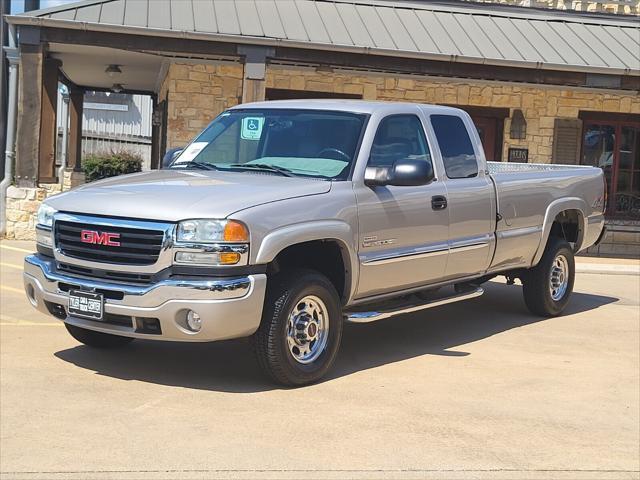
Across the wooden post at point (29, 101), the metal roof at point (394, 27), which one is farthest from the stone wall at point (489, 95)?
the wooden post at point (29, 101)

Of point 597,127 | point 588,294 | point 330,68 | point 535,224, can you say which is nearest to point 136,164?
point 330,68

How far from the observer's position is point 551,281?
917cm

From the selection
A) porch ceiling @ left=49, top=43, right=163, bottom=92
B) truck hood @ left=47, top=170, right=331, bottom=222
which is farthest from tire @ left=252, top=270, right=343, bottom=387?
porch ceiling @ left=49, top=43, right=163, bottom=92

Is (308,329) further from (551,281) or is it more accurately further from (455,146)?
(551,281)

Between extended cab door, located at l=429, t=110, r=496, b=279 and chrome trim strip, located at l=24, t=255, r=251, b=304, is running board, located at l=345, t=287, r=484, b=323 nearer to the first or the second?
extended cab door, located at l=429, t=110, r=496, b=279

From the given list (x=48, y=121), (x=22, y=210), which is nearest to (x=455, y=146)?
(x=22, y=210)

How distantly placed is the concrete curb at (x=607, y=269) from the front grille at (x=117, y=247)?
886 centimetres

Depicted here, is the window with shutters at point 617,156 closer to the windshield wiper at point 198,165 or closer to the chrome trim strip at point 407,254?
the chrome trim strip at point 407,254

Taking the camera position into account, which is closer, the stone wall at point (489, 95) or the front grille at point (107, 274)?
the front grille at point (107, 274)

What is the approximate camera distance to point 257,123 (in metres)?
7.18

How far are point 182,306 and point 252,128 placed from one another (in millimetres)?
2010

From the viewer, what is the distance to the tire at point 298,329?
592 cm

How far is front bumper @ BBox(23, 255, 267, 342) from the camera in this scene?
5.61 metres

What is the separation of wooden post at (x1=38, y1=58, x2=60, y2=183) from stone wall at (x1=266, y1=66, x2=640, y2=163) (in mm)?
3686
